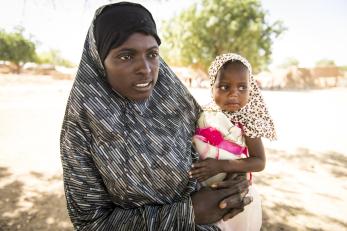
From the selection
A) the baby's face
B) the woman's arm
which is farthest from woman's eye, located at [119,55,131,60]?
the baby's face

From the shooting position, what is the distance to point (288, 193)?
16.3 feet

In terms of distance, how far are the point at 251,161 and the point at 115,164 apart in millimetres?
932

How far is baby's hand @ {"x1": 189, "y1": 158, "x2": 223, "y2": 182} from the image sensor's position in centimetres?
181

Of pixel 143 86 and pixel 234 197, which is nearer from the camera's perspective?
pixel 143 86

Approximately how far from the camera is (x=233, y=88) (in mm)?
2162

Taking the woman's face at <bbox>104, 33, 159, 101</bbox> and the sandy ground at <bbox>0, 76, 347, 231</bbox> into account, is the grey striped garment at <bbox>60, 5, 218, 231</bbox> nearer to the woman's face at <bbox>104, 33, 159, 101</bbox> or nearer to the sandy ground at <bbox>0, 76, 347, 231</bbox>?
the woman's face at <bbox>104, 33, 159, 101</bbox>

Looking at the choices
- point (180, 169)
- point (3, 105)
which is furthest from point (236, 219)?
point (3, 105)

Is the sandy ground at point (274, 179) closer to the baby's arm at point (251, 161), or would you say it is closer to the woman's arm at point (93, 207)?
the baby's arm at point (251, 161)

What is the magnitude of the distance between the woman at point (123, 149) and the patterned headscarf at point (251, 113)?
50 cm

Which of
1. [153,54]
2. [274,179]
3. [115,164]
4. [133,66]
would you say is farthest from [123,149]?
[274,179]

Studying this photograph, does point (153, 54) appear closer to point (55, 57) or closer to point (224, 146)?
point (224, 146)

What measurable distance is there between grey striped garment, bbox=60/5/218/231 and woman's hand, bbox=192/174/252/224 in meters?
0.07

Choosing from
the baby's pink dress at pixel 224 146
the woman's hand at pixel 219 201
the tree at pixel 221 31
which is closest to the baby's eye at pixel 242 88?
the baby's pink dress at pixel 224 146

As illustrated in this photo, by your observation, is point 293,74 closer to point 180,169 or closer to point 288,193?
point 288,193
